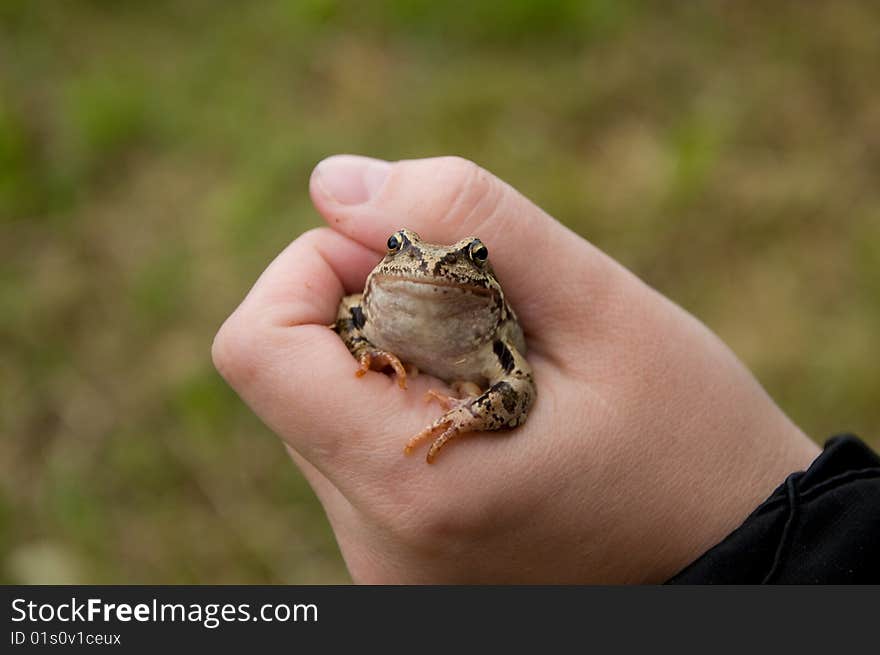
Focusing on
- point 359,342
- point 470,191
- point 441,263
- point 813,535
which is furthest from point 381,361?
point 813,535

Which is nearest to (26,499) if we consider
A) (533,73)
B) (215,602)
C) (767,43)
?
(215,602)

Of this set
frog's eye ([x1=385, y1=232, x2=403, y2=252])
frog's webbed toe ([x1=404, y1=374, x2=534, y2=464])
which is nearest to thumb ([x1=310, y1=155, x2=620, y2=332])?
frog's eye ([x1=385, y1=232, x2=403, y2=252])

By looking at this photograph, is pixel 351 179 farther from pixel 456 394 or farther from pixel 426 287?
pixel 456 394

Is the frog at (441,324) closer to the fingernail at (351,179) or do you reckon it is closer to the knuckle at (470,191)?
the knuckle at (470,191)

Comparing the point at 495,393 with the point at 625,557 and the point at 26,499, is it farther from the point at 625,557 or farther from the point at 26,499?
the point at 26,499

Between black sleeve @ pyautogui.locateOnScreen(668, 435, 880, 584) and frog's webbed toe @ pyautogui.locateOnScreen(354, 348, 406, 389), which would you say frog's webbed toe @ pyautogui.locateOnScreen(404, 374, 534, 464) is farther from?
black sleeve @ pyautogui.locateOnScreen(668, 435, 880, 584)

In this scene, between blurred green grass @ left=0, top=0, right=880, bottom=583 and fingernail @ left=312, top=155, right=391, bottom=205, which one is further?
blurred green grass @ left=0, top=0, right=880, bottom=583

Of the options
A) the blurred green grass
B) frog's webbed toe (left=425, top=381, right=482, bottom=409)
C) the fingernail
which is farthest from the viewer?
the blurred green grass

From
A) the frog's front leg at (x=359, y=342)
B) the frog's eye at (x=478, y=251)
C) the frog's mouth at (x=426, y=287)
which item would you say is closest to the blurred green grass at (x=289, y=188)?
the frog's front leg at (x=359, y=342)
